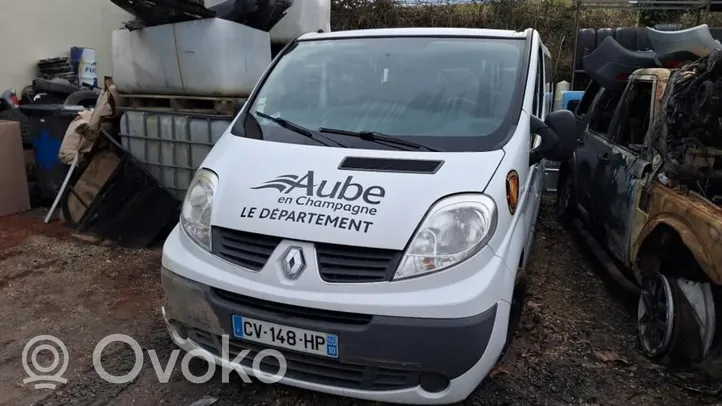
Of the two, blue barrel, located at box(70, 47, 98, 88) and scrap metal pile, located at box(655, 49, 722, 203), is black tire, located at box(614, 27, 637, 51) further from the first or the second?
blue barrel, located at box(70, 47, 98, 88)

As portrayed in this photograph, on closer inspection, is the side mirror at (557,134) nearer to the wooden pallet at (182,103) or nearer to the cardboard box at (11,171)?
the wooden pallet at (182,103)

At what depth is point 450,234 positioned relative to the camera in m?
2.35

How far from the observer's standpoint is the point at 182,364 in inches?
119

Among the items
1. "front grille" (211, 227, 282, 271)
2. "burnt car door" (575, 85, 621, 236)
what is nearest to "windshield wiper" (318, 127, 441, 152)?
"front grille" (211, 227, 282, 271)

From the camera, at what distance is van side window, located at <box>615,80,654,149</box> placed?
13.1ft

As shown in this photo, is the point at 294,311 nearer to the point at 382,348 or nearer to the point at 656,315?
the point at 382,348

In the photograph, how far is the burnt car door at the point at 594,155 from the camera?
4371 mm

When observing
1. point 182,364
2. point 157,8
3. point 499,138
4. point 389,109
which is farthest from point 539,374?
point 157,8

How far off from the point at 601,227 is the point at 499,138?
1.94 m

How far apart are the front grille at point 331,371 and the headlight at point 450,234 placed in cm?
42

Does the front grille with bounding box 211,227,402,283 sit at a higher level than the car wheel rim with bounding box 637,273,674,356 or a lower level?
higher

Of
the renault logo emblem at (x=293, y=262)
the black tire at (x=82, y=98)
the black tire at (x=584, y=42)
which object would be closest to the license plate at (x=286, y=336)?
the renault logo emblem at (x=293, y=262)

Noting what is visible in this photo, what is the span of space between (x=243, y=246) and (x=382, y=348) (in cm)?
78

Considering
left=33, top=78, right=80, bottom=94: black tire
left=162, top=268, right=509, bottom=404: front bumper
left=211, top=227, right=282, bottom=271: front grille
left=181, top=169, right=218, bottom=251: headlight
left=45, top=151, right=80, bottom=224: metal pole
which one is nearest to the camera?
left=162, top=268, right=509, bottom=404: front bumper
